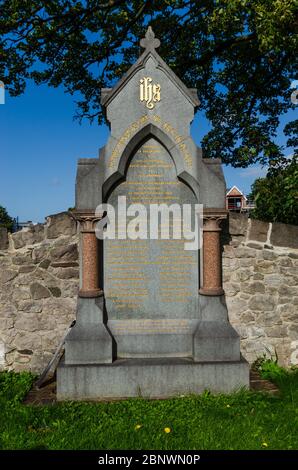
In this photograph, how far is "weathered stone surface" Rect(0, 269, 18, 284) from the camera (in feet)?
19.9

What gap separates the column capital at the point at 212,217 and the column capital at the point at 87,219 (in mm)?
1475

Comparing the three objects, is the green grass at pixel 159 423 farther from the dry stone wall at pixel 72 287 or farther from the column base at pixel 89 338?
the dry stone wall at pixel 72 287

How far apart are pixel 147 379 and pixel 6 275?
9.39 feet

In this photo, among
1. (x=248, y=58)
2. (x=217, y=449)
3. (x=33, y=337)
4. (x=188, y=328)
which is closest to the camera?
(x=217, y=449)

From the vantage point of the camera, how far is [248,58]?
1210 cm

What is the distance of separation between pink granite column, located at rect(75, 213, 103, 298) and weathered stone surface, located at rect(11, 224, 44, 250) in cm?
126

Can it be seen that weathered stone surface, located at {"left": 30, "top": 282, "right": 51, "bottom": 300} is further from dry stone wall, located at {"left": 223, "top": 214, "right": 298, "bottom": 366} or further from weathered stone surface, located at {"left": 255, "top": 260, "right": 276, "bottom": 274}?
weathered stone surface, located at {"left": 255, "top": 260, "right": 276, "bottom": 274}

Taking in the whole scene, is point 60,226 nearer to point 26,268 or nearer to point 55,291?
point 26,268

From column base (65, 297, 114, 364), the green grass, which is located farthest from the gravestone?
the green grass

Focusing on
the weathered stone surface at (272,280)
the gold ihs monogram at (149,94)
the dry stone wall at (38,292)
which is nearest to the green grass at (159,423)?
the dry stone wall at (38,292)

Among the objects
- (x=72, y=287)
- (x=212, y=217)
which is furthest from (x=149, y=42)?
(x=72, y=287)

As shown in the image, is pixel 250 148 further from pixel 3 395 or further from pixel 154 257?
pixel 3 395

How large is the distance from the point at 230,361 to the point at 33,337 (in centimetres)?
320

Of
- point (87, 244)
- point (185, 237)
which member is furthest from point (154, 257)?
point (87, 244)
